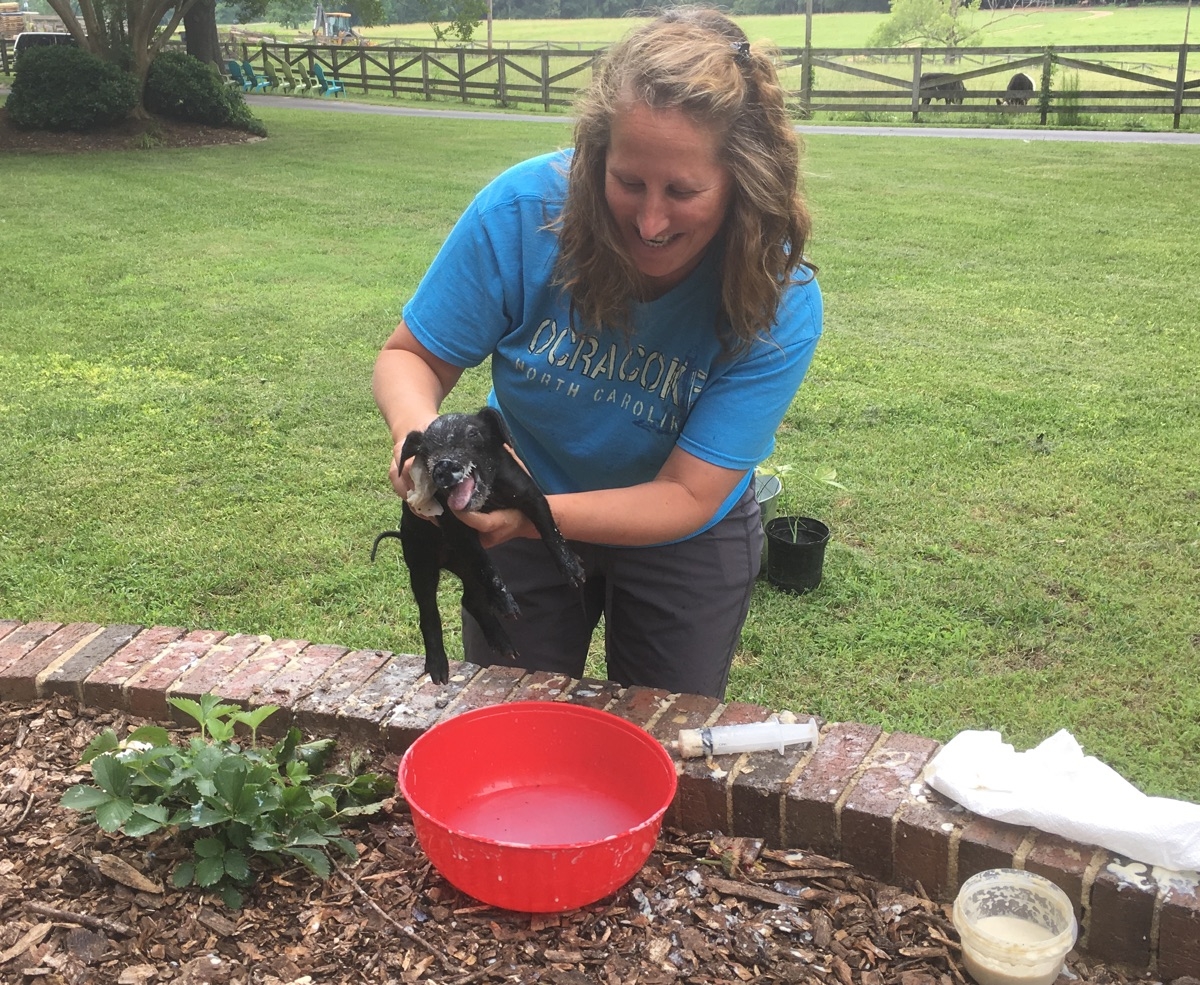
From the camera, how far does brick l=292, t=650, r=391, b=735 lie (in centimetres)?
267

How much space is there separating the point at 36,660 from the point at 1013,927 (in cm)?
240

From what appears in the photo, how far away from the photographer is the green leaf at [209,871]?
2.11 m

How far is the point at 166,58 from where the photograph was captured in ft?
60.2

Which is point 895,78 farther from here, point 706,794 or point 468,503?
point 468,503

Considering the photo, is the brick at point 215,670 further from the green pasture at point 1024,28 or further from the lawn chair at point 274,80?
the lawn chair at point 274,80

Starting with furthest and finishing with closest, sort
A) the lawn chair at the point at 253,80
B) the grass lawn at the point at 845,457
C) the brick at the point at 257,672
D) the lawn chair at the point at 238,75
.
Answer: the lawn chair at the point at 253,80 < the lawn chair at the point at 238,75 < the grass lawn at the point at 845,457 < the brick at the point at 257,672

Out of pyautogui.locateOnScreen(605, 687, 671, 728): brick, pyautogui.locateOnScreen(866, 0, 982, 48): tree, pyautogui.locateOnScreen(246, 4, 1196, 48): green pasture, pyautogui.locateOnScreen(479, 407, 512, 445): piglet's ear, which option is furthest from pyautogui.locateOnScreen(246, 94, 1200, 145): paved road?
pyautogui.locateOnScreen(866, 0, 982, 48): tree

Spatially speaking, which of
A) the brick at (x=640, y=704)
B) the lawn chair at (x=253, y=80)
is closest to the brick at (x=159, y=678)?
the brick at (x=640, y=704)

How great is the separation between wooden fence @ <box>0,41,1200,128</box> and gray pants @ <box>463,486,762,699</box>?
17.3m

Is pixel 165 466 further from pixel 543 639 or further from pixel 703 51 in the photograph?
pixel 703 51

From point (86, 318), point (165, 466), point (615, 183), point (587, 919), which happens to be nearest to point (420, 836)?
point (587, 919)

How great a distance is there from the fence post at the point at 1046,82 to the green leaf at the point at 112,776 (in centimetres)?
2225

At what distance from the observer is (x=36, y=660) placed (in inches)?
114

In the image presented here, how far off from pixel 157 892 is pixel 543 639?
3.55 feet
